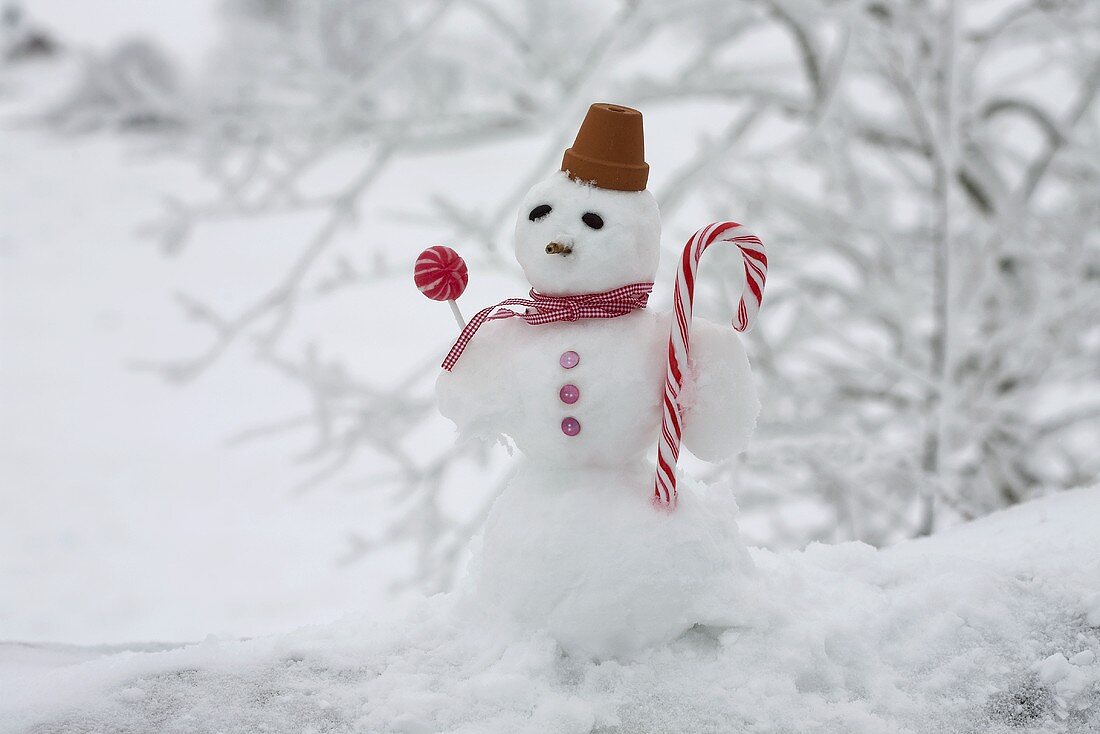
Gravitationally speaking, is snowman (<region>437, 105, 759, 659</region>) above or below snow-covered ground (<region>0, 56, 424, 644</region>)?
above

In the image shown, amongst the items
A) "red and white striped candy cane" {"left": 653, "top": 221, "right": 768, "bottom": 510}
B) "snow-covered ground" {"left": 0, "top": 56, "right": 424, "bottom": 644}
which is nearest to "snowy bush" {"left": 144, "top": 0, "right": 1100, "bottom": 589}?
"snow-covered ground" {"left": 0, "top": 56, "right": 424, "bottom": 644}

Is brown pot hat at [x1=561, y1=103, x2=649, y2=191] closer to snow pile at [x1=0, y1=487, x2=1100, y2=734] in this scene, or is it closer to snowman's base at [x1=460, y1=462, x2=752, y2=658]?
snowman's base at [x1=460, y1=462, x2=752, y2=658]

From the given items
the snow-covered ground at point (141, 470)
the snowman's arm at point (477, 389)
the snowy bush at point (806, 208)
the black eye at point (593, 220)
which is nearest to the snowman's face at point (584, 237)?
the black eye at point (593, 220)

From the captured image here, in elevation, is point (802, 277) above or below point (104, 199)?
below

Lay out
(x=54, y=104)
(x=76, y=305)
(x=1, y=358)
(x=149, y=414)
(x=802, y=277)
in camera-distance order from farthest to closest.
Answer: (x=54, y=104)
(x=76, y=305)
(x=1, y=358)
(x=149, y=414)
(x=802, y=277)

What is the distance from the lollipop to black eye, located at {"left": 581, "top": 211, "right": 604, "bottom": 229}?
167 millimetres

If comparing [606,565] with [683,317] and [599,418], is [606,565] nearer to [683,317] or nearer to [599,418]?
[599,418]

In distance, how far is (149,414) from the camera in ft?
20.7

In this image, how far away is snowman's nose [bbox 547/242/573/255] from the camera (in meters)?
1.11

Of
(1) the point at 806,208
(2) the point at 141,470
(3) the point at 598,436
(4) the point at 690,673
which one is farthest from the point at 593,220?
(2) the point at 141,470

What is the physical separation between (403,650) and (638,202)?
0.64 m

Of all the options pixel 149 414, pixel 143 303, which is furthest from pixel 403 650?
pixel 143 303

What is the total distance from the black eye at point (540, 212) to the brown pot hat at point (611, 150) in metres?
0.05

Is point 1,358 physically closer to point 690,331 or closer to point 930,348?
point 930,348
